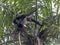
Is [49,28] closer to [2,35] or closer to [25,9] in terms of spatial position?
[25,9]

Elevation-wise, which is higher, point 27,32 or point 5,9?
point 5,9

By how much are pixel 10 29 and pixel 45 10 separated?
21 centimetres

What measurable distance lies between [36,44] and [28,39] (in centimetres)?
5

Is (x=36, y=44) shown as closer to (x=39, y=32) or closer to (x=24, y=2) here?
(x=39, y=32)

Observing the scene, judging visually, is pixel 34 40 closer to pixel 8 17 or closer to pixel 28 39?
pixel 28 39

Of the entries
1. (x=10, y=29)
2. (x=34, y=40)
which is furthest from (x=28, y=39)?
(x=10, y=29)

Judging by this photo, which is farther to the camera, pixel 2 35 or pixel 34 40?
pixel 2 35

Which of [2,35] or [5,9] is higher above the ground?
[5,9]

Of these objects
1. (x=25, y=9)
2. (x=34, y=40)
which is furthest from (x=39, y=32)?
(x=25, y=9)

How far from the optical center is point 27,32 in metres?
0.81

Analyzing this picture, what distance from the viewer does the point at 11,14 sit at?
821 millimetres

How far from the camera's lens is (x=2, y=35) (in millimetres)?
884

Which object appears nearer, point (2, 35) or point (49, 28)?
point (49, 28)

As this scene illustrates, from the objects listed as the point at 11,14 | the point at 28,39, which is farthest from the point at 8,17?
the point at 28,39
